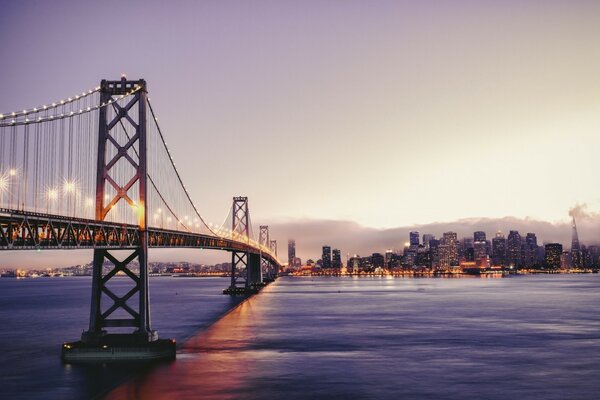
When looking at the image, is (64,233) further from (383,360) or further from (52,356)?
(383,360)

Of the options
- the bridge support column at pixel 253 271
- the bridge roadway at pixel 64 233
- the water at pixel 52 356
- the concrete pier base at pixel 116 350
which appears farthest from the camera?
the bridge support column at pixel 253 271

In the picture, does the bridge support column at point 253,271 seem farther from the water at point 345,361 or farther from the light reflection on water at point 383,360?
the light reflection on water at point 383,360

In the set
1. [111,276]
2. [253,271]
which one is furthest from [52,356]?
[253,271]

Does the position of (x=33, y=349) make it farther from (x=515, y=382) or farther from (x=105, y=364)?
(x=515, y=382)

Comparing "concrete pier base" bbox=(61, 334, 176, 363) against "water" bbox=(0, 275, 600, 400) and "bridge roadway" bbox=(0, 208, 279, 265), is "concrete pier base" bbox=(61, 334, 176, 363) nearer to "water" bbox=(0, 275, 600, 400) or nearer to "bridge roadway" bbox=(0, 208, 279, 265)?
"water" bbox=(0, 275, 600, 400)

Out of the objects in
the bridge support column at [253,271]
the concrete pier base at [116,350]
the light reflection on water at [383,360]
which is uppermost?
the bridge support column at [253,271]

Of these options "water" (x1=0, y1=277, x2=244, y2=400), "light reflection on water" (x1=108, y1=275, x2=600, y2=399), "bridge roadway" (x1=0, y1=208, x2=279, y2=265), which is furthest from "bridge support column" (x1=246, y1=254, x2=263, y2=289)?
"bridge roadway" (x1=0, y1=208, x2=279, y2=265)

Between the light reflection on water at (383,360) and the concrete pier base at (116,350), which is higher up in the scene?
the concrete pier base at (116,350)

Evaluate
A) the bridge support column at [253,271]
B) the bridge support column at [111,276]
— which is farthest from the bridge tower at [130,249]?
the bridge support column at [253,271]

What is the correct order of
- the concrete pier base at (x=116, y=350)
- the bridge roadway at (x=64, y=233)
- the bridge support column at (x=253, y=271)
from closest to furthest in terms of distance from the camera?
the bridge roadway at (x=64, y=233)
the concrete pier base at (x=116, y=350)
the bridge support column at (x=253, y=271)
